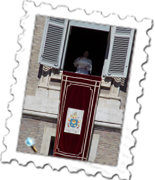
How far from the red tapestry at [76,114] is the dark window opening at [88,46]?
1.25 ft

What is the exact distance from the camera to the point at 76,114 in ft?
16.0

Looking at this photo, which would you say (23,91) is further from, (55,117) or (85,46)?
(85,46)

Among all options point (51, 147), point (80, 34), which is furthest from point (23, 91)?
point (80, 34)

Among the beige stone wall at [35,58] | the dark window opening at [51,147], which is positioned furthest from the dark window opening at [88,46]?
the dark window opening at [51,147]

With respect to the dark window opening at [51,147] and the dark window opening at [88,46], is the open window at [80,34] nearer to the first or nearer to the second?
the dark window opening at [88,46]

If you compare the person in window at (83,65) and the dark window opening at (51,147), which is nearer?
the dark window opening at (51,147)

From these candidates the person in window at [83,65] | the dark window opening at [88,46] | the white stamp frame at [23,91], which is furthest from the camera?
the dark window opening at [88,46]

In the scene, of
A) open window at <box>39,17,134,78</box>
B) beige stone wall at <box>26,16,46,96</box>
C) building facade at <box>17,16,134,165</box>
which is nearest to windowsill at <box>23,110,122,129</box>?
building facade at <box>17,16,134,165</box>

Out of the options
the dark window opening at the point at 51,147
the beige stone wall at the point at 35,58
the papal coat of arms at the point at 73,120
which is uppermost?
the beige stone wall at the point at 35,58

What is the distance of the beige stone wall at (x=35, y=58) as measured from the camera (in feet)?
15.6

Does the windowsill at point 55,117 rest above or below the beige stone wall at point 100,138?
above

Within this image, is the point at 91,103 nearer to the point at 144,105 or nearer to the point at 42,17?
the point at 144,105

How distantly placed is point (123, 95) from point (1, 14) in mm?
2719

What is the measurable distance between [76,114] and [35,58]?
4.18 ft
